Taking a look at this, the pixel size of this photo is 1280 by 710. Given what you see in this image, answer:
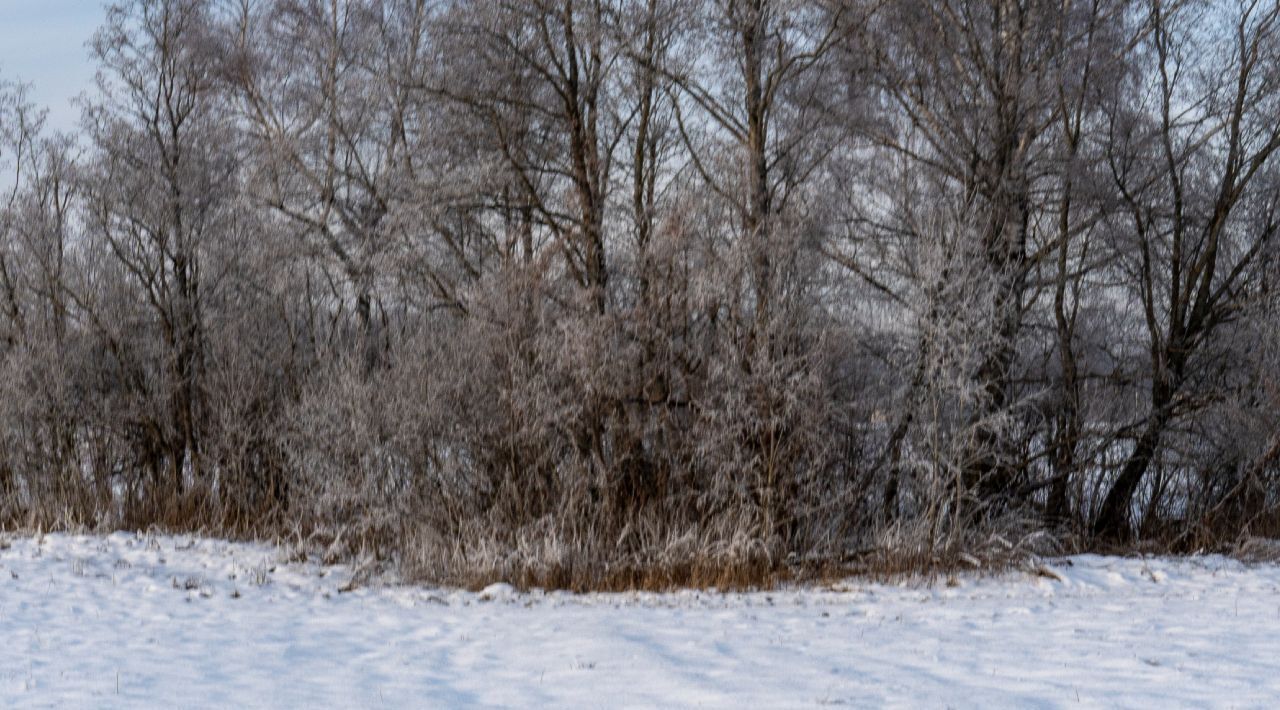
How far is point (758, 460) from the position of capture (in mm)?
12500

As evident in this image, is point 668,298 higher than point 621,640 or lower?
higher

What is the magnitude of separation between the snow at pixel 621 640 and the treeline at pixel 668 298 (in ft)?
4.45

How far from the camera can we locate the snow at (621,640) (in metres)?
6.62

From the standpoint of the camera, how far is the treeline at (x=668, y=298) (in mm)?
12742

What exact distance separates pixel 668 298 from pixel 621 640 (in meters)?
5.55

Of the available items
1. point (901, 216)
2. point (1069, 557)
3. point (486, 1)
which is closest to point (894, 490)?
point (1069, 557)

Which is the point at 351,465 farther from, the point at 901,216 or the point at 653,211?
the point at 901,216

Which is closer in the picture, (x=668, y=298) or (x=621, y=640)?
(x=621, y=640)

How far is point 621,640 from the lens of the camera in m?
8.32

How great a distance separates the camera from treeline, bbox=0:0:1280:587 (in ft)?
41.8

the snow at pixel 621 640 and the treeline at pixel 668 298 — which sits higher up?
the treeline at pixel 668 298

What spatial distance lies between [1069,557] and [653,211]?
6422 mm

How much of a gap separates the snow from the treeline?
4.45ft

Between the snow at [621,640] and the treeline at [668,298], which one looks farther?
the treeline at [668,298]
